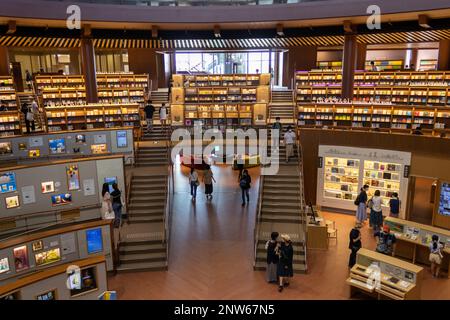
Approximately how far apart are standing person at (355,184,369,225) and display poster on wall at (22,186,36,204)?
932 cm

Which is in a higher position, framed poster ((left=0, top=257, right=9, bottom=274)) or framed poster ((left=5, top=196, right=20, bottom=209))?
framed poster ((left=5, top=196, right=20, bottom=209))

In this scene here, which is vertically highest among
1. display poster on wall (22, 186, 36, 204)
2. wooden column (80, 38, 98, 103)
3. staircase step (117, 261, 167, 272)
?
wooden column (80, 38, 98, 103)

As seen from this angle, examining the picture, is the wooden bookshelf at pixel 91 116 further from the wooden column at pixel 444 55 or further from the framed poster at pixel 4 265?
the wooden column at pixel 444 55

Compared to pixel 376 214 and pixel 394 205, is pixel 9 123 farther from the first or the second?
pixel 394 205

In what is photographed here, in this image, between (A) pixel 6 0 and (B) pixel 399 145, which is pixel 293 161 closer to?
(B) pixel 399 145

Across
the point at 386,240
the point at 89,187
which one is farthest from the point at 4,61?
the point at 386,240

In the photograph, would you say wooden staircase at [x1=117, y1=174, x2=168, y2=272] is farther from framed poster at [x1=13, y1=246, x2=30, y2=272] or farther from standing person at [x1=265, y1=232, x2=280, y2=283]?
standing person at [x1=265, y1=232, x2=280, y2=283]

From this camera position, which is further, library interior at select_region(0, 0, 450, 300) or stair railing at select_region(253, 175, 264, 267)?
stair railing at select_region(253, 175, 264, 267)

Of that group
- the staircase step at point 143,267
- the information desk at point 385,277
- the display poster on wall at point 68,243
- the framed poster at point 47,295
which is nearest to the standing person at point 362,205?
the information desk at point 385,277

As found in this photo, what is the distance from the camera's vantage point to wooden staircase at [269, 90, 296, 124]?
62.7ft

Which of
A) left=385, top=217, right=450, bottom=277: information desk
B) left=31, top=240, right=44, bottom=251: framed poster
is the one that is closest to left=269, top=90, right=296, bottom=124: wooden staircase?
left=385, top=217, right=450, bottom=277: information desk

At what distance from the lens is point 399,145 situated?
12.7 metres

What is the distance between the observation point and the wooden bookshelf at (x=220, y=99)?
19.0 metres
